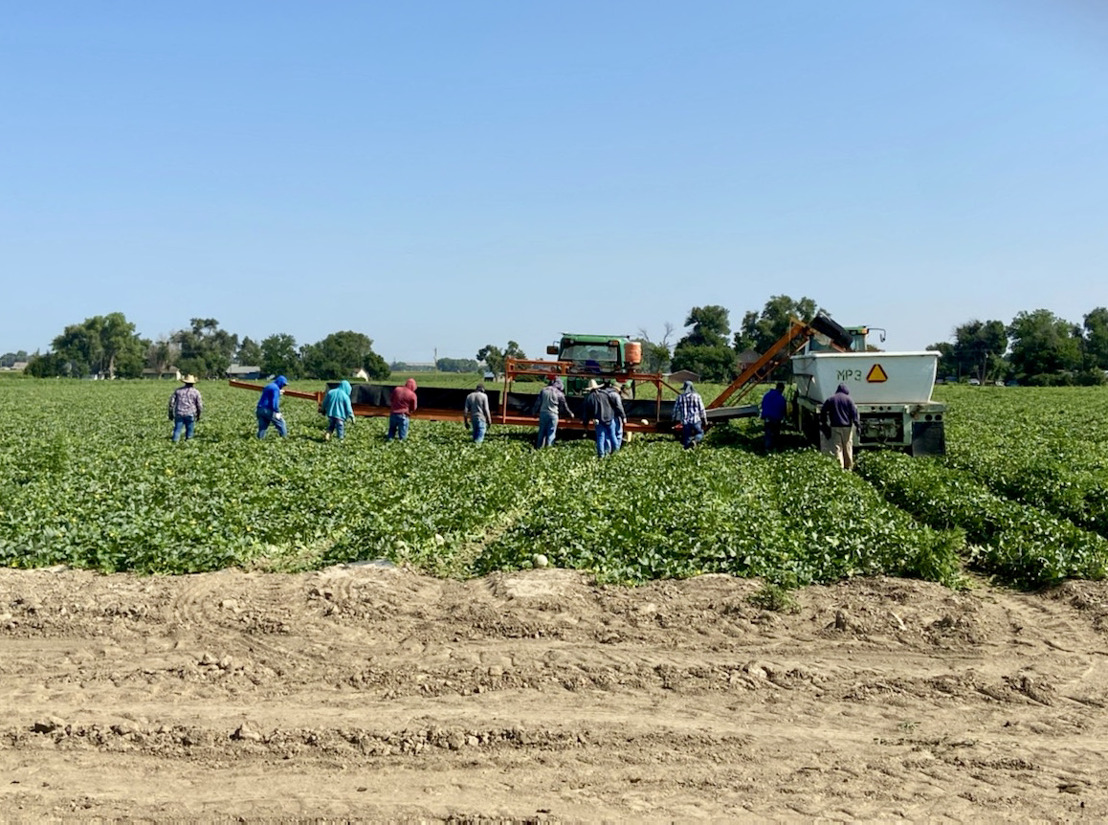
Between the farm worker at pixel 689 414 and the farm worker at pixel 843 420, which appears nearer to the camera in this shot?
the farm worker at pixel 843 420

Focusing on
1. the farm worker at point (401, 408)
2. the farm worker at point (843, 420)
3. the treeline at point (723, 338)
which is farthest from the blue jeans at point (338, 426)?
the treeline at point (723, 338)

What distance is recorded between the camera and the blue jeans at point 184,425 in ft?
69.4

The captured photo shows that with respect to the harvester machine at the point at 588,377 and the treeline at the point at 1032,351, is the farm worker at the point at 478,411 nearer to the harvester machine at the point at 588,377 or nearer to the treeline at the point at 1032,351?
the harvester machine at the point at 588,377

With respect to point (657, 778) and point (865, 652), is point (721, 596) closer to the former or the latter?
point (865, 652)

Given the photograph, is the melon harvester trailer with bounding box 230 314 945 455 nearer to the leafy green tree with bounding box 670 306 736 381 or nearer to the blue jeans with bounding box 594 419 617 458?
the blue jeans with bounding box 594 419 617 458

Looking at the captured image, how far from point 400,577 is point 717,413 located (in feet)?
46.9

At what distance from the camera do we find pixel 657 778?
5.13 meters

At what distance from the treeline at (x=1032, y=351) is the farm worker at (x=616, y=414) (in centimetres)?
7547

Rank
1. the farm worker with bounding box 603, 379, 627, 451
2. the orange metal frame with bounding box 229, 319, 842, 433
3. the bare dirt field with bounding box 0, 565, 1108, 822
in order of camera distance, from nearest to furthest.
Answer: the bare dirt field with bounding box 0, 565, 1108, 822 < the farm worker with bounding box 603, 379, 627, 451 < the orange metal frame with bounding box 229, 319, 842, 433

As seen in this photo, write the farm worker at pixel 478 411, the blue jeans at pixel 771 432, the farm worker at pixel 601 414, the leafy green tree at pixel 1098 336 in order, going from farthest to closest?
the leafy green tree at pixel 1098 336 < the farm worker at pixel 478 411 < the blue jeans at pixel 771 432 < the farm worker at pixel 601 414

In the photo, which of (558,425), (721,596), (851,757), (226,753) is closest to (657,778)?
(851,757)

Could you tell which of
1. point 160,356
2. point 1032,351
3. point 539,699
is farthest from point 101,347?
point 539,699

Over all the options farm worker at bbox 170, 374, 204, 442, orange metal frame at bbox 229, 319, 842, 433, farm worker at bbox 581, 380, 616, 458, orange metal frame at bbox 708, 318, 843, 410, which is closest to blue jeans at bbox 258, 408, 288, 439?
orange metal frame at bbox 229, 319, 842, 433

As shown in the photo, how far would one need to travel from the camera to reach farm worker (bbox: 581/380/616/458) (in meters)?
19.1
